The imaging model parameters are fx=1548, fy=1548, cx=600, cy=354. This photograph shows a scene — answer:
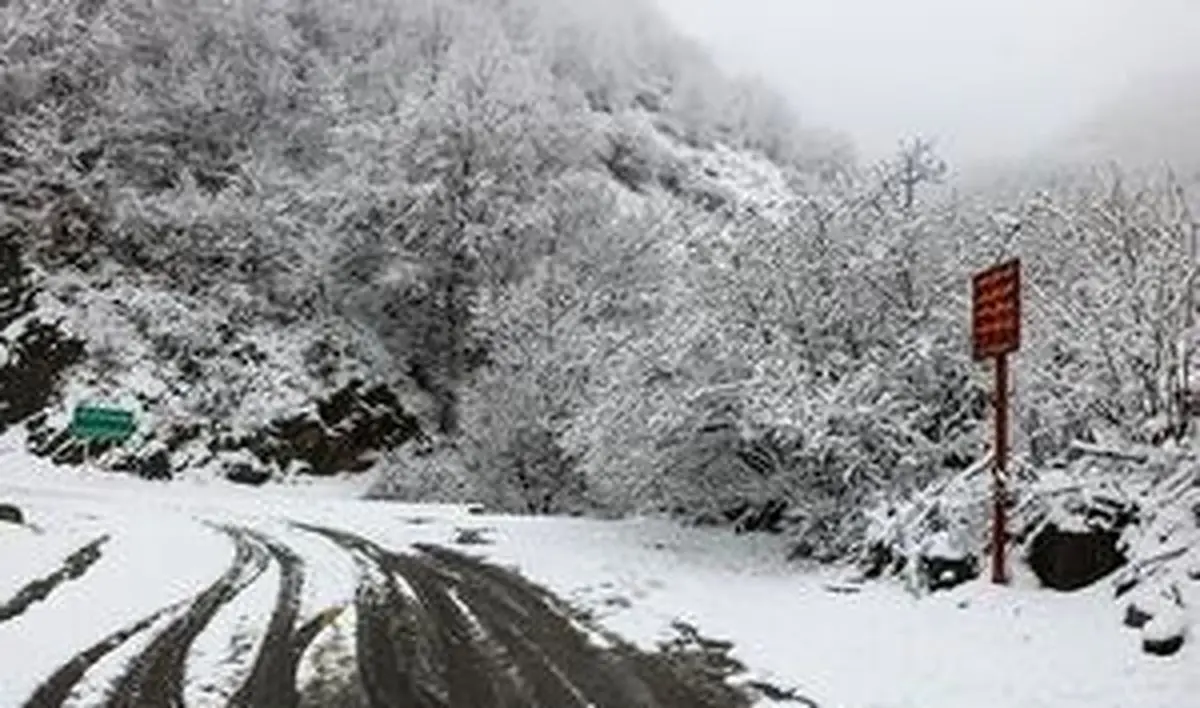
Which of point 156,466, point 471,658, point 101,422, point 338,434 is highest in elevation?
point 338,434

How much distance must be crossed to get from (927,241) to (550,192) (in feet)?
106

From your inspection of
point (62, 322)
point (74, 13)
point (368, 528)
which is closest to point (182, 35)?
point (74, 13)

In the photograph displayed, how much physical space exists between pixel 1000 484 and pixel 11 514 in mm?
19267

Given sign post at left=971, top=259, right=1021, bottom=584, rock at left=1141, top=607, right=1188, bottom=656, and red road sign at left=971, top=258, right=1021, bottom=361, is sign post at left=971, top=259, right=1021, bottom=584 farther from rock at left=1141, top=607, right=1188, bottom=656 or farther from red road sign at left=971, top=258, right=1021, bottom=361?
rock at left=1141, top=607, right=1188, bottom=656

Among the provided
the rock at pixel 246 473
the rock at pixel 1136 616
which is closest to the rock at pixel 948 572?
the rock at pixel 1136 616

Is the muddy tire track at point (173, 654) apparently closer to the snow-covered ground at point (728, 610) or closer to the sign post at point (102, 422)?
the snow-covered ground at point (728, 610)

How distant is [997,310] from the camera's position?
15.1m

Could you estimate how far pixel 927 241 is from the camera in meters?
20.2

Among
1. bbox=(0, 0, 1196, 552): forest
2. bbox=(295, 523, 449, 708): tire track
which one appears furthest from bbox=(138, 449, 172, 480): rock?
bbox=(295, 523, 449, 708): tire track

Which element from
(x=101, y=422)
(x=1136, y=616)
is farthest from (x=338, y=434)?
(x=1136, y=616)

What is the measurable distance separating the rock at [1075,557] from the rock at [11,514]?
1873 cm

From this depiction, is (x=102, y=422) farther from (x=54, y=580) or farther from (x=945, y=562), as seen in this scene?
(x=945, y=562)

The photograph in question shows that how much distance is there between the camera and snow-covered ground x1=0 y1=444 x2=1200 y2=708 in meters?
11.6

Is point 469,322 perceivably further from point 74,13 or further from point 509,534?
point 509,534
